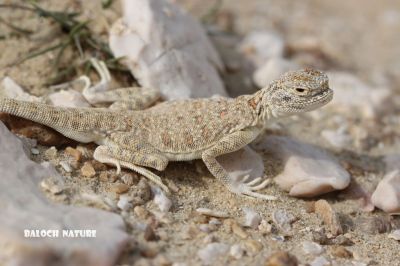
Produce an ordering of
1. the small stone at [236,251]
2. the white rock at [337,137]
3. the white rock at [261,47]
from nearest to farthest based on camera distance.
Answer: the small stone at [236,251]
the white rock at [337,137]
the white rock at [261,47]

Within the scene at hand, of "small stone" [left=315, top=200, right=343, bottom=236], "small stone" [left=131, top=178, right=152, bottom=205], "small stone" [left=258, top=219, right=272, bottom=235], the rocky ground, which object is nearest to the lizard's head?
the rocky ground

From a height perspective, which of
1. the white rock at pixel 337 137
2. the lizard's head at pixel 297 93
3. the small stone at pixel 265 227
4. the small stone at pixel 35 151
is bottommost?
the white rock at pixel 337 137

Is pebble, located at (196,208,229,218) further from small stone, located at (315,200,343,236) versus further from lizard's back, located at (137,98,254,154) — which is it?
small stone, located at (315,200,343,236)

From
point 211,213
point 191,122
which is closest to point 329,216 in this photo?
point 211,213

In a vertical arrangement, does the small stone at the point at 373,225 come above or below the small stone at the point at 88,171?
below

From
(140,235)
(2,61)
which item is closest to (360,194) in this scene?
(140,235)

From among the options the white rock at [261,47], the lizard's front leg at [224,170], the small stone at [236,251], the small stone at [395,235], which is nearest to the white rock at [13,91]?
the lizard's front leg at [224,170]

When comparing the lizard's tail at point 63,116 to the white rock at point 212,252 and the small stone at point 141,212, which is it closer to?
the small stone at point 141,212
